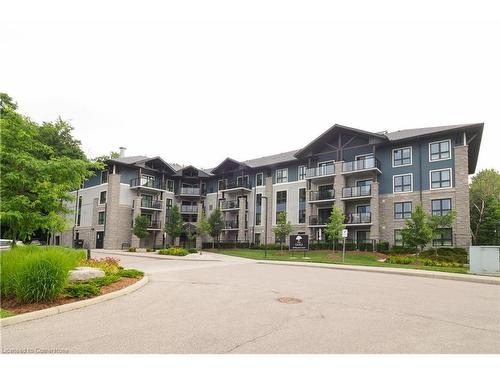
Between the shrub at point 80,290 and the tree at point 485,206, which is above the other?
the tree at point 485,206

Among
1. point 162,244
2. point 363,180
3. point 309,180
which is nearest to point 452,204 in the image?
point 363,180

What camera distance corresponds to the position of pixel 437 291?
1091 cm

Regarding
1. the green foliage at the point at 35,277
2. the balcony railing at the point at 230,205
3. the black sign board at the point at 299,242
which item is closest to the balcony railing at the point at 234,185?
the balcony railing at the point at 230,205

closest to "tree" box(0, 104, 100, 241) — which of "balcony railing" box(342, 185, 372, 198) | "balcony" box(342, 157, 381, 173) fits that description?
"balcony railing" box(342, 185, 372, 198)

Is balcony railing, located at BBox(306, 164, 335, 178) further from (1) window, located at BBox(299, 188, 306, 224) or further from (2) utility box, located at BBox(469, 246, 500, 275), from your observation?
(2) utility box, located at BBox(469, 246, 500, 275)

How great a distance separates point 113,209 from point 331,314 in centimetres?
3920

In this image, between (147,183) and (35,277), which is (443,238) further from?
(147,183)

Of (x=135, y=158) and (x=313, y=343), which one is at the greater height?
(x=135, y=158)

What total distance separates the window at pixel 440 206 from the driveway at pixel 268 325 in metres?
22.1

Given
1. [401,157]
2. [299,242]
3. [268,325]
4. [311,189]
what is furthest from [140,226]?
[268,325]

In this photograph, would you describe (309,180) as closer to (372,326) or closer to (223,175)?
(223,175)

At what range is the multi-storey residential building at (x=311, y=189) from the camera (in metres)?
30.5

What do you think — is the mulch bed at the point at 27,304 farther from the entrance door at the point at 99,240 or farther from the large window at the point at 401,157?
the entrance door at the point at 99,240

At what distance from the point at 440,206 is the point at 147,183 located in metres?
33.9
